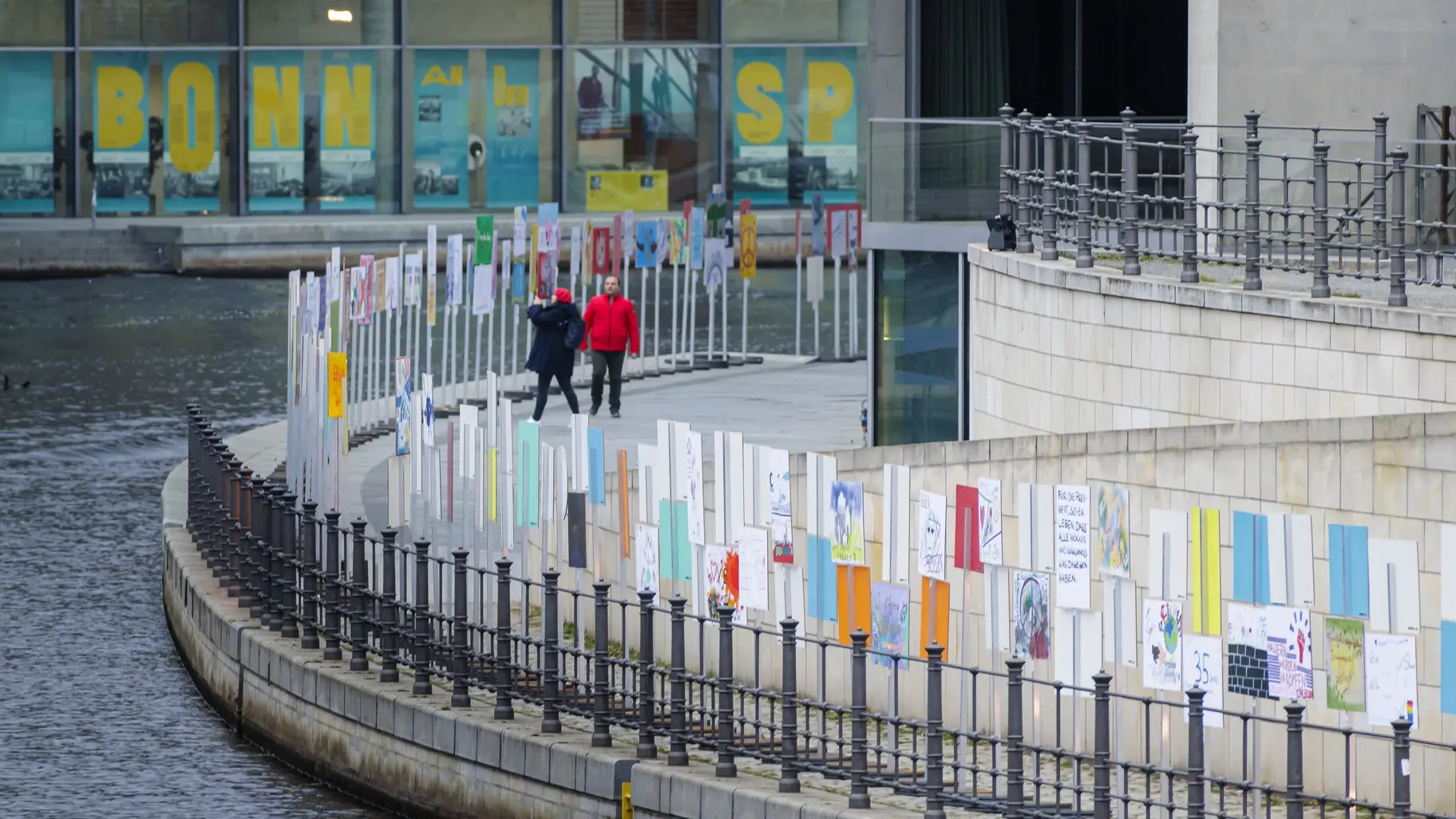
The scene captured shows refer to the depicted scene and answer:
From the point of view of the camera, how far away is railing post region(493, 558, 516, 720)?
14352mm

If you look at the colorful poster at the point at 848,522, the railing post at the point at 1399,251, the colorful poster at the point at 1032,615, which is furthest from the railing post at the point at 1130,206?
the colorful poster at the point at 1032,615

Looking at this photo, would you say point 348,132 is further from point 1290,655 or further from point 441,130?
point 1290,655

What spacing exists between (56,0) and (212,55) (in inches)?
105

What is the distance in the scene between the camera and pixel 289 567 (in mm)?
17219

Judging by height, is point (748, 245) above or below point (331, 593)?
above

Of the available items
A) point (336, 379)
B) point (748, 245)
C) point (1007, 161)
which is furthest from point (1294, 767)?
point (748, 245)

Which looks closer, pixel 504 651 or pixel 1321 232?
pixel 504 651

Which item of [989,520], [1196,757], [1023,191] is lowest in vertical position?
[1196,757]

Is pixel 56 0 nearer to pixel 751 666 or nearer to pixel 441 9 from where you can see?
pixel 441 9

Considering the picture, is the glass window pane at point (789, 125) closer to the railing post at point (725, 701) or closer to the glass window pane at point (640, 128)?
the glass window pane at point (640, 128)

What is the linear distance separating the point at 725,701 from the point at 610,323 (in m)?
14.1

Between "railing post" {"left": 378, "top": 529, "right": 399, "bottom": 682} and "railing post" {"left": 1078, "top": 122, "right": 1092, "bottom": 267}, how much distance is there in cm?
454

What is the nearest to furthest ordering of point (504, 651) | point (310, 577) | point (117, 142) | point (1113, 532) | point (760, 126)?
1. point (1113, 532)
2. point (504, 651)
3. point (310, 577)
4. point (117, 142)
5. point (760, 126)

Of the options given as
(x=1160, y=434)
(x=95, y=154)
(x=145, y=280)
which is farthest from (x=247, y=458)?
(x=95, y=154)
